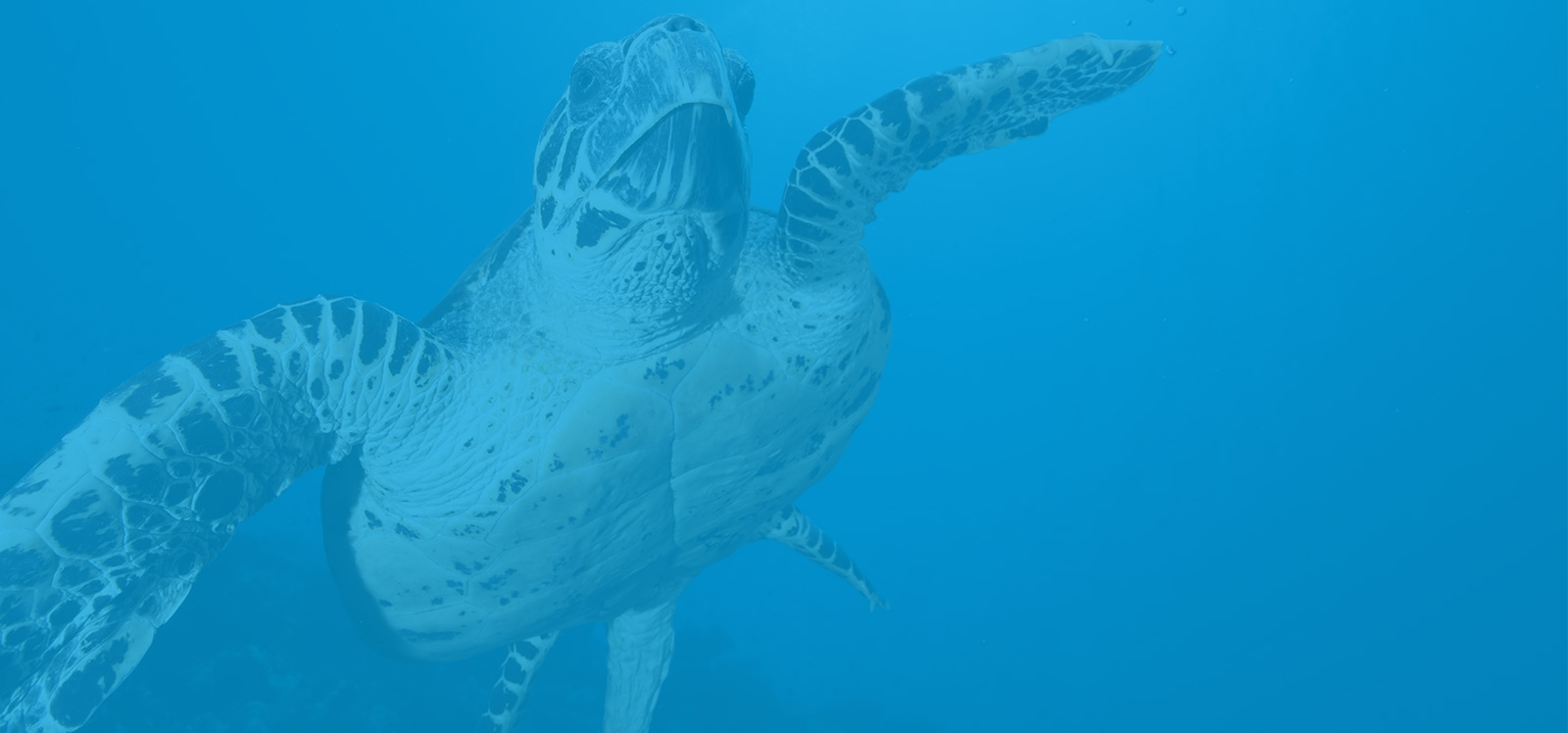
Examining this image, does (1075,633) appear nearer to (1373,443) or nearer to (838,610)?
(838,610)

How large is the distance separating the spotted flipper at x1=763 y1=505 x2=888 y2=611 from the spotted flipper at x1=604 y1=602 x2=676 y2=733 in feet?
2.33

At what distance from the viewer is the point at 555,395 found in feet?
6.89

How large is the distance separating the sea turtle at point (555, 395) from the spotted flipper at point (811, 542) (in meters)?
1.12

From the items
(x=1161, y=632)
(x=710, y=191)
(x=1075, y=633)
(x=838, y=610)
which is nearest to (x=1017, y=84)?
(x=710, y=191)

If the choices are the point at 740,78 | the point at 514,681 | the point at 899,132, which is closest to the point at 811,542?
the point at 514,681

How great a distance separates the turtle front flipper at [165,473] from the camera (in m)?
1.60

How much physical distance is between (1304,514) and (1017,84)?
92.2ft

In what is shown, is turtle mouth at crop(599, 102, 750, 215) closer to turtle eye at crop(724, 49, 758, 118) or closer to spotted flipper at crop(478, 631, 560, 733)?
turtle eye at crop(724, 49, 758, 118)

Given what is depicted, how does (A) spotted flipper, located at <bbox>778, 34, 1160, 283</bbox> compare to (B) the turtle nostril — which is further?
(A) spotted flipper, located at <bbox>778, 34, 1160, 283</bbox>

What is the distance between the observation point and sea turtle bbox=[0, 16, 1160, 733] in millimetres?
1616

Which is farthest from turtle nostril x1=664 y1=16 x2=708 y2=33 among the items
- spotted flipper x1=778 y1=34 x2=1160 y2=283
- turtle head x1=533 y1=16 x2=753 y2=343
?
spotted flipper x1=778 y1=34 x2=1160 y2=283

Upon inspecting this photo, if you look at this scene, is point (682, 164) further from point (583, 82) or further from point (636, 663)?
point (636, 663)

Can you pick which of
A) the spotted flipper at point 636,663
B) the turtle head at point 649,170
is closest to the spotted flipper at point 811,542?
the spotted flipper at point 636,663

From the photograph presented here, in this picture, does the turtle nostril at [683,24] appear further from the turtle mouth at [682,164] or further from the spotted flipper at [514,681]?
the spotted flipper at [514,681]
